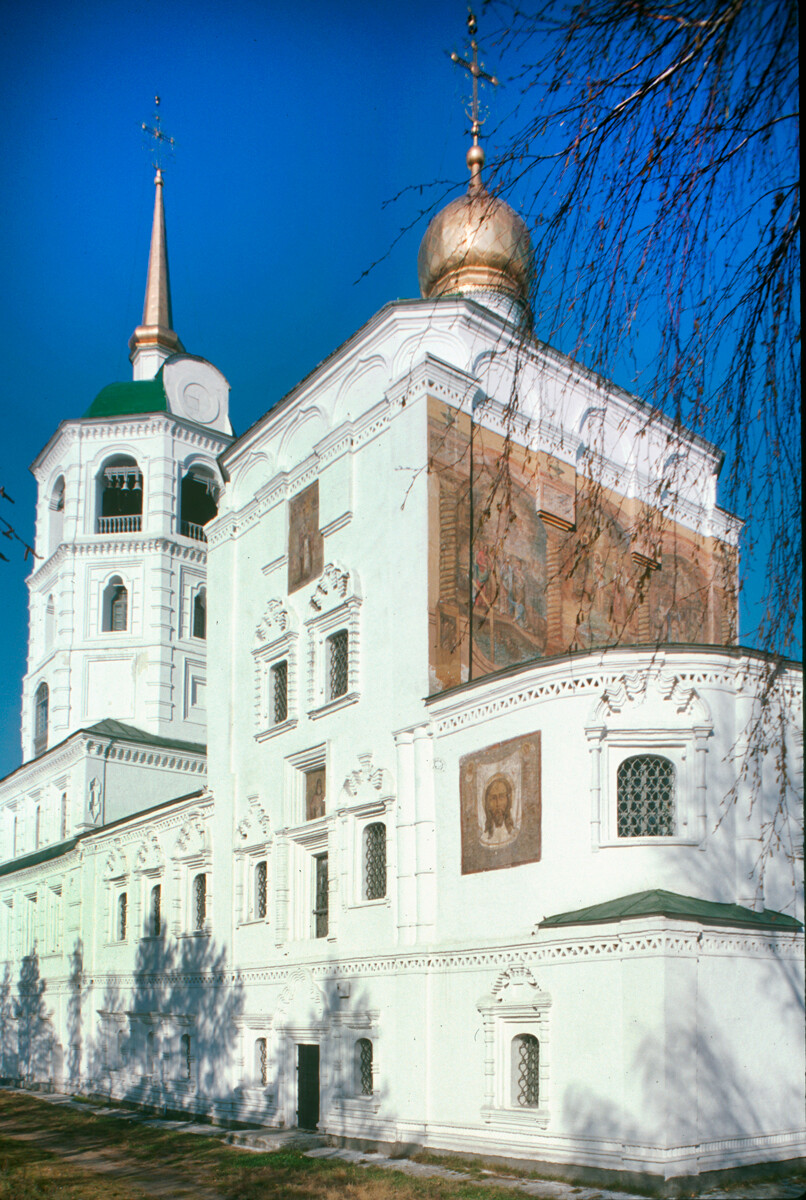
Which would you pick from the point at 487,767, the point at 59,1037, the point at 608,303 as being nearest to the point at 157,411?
the point at 59,1037

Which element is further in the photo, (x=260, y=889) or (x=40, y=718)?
(x=40, y=718)

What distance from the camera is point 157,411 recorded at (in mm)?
34781

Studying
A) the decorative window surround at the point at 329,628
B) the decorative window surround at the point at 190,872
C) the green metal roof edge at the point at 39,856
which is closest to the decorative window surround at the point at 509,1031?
the decorative window surround at the point at 329,628

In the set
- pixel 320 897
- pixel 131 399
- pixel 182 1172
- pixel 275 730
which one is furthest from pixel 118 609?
pixel 182 1172

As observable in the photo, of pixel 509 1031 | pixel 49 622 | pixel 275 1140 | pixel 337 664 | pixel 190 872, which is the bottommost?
pixel 275 1140

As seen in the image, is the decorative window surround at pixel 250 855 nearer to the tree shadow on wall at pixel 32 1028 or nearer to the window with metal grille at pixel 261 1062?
the window with metal grille at pixel 261 1062

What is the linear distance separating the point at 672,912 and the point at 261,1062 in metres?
9.75

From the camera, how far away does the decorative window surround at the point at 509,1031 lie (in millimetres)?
14391

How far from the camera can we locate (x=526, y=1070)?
48.5 ft

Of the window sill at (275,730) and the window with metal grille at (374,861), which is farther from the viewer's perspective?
the window sill at (275,730)

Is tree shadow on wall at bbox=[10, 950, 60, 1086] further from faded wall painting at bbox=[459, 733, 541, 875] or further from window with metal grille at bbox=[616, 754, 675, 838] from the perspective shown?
window with metal grille at bbox=[616, 754, 675, 838]

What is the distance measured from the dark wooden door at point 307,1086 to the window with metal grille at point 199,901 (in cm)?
470

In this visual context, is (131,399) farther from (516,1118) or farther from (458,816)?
(516,1118)

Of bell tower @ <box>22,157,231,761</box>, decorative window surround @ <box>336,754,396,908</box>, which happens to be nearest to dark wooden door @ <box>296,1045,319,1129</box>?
decorative window surround @ <box>336,754,396,908</box>
